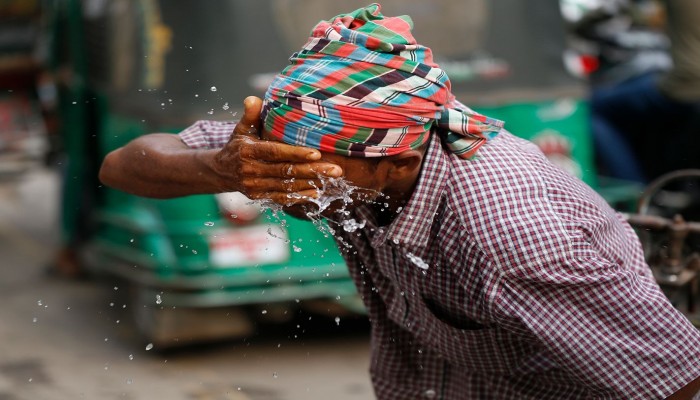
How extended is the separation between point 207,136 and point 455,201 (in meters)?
0.69

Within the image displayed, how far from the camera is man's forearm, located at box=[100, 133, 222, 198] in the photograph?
2.11 metres

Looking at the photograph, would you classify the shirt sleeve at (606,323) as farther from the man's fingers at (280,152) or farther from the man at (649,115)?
the man at (649,115)

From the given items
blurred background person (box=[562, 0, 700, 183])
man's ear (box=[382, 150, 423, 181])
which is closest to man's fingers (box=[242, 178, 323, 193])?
man's ear (box=[382, 150, 423, 181])

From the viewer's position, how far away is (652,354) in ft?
6.11

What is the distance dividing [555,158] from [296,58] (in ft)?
11.4

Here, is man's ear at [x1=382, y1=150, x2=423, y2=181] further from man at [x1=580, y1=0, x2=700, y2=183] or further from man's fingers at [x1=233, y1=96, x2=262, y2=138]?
man at [x1=580, y1=0, x2=700, y2=183]

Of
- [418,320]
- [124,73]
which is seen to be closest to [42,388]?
[124,73]

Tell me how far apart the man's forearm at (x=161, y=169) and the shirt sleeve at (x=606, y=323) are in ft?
2.22

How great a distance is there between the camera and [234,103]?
4.71 metres

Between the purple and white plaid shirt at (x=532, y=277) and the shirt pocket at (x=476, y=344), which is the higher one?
the purple and white plaid shirt at (x=532, y=277)

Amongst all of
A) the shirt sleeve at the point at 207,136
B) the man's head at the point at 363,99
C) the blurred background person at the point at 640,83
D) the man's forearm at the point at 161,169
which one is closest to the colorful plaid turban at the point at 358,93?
the man's head at the point at 363,99

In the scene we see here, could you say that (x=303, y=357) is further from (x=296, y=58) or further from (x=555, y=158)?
(x=296, y=58)

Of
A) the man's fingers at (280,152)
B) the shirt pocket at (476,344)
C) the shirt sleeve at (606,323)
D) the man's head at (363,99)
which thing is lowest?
the shirt pocket at (476,344)

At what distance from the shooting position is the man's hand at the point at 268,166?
1.82 m
